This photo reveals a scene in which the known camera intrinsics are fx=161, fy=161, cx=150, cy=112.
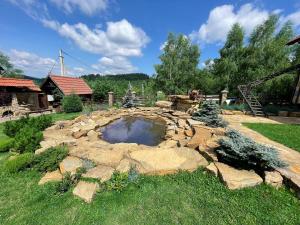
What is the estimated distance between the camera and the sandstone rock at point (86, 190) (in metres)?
2.86

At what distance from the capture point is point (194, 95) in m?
10.0

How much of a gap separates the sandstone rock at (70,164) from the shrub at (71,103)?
386 inches

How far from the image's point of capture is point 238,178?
303 centimetres

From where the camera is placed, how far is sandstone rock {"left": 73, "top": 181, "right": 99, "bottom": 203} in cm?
286

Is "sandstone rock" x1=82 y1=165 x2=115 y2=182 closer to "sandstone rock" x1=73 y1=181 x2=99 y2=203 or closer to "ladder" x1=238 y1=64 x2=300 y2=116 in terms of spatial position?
"sandstone rock" x1=73 y1=181 x2=99 y2=203

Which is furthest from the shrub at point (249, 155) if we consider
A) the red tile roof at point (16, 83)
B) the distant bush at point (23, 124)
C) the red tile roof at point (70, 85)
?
the red tile roof at point (16, 83)

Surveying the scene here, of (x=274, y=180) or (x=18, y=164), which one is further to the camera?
(x=18, y=164)

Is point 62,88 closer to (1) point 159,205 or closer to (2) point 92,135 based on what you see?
(2) point 92,135

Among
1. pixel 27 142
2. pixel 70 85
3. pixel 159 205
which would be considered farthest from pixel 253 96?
Answer: pixel 70 85

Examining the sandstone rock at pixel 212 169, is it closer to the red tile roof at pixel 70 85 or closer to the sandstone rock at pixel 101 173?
the sandstone rock at pixel 101 173

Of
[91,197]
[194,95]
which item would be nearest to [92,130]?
[91,197]

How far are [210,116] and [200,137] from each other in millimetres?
2348

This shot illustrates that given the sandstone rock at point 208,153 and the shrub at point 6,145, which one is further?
the shrub at point 6,145

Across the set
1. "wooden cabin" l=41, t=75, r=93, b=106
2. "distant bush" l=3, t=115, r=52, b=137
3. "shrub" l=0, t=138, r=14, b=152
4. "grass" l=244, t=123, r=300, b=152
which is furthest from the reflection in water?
"wooden cabin" l=41, t=75, r=93, b=106
